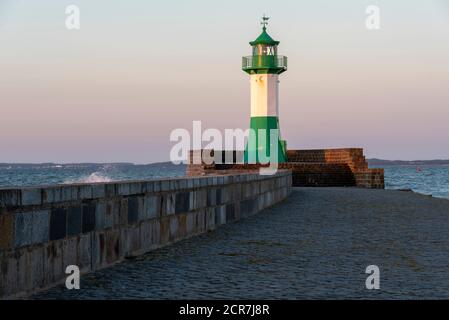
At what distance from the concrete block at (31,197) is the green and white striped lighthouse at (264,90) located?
3256cm

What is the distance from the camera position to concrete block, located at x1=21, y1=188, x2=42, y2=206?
5.47m

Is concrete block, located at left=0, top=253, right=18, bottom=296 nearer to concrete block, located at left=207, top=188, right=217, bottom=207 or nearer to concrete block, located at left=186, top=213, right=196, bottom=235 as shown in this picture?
concrete block, located at left=186, top=213, right=196, bottom=235

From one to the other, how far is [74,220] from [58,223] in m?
0.31

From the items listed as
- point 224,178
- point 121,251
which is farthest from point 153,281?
point 224,178

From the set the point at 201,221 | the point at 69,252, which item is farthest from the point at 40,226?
the point at 201,221

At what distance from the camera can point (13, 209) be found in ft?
17.5

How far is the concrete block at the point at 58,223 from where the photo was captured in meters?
5.90

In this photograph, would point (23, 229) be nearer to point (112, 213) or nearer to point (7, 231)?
point (7, 231)

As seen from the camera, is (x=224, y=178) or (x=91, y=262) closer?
(x=91, y=262)

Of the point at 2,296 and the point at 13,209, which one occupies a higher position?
the point at 13,209

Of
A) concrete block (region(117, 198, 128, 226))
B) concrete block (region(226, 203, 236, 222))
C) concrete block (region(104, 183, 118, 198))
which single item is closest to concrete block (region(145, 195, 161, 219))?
concrete block (region(117, 198, 128, 226))

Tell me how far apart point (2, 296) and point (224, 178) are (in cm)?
697

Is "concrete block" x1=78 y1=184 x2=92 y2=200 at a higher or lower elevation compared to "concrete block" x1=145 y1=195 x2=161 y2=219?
higher
